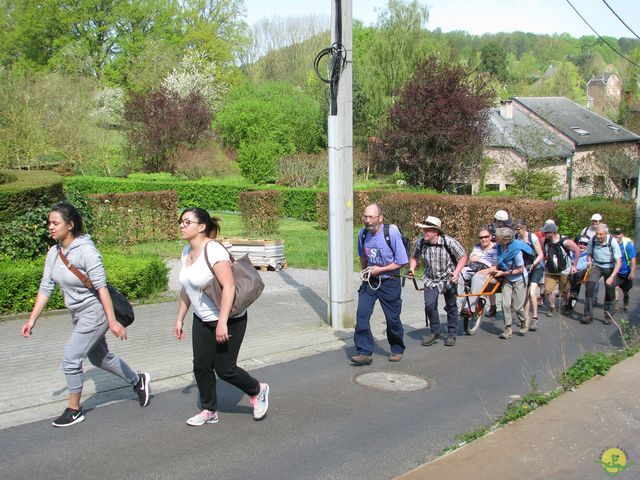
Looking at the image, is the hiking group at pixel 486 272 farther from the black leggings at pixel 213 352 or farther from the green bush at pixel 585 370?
the black leggings at pixel 213 352

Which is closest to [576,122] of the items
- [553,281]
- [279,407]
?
[553,281]

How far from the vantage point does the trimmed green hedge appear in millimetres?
9711

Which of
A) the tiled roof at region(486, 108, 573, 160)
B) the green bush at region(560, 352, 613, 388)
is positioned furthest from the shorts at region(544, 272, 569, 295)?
the tiled roof at region(486, 108, 573, 160)

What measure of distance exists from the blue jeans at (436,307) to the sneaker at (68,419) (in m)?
4.65

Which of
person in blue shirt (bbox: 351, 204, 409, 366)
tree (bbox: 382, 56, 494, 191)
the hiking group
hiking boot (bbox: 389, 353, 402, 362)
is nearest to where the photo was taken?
person in blue shirt (bbox: 351, 204, 409, 366)

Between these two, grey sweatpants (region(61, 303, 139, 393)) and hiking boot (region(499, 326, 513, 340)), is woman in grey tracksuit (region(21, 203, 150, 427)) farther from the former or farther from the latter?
hiking boot (region(499, 326, 513, 340))

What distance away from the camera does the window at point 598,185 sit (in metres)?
32.1

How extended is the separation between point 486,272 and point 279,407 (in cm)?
445

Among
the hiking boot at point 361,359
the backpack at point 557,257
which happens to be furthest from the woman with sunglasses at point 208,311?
the backpack at point 557,257

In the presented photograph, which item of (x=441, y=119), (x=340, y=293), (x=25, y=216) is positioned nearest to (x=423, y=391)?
(x=340, y=293)

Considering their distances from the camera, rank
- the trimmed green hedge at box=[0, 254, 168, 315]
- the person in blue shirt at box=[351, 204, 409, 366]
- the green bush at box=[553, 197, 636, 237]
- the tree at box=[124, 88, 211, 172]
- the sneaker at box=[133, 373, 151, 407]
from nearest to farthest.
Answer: the sneaker at box=[133, 373, 151, 407], the person in blue shirt at box=[351, 204, 409, 366], the trimmed green hedge at box=[0, 254, 168, 315], the green bush at box=[553, 197, 636, 237], the tree at box=[124, 88, 211, 172]

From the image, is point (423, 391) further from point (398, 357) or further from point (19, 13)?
point (19, 13)

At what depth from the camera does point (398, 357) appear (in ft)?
26.3

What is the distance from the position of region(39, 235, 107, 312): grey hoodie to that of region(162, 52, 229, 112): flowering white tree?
50.1 metres
